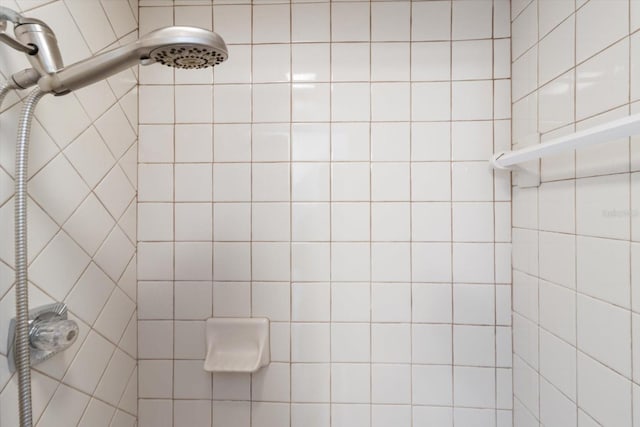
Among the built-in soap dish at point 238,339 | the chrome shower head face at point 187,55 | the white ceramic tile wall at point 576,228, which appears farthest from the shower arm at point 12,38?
the white ceramic tile wall at point 576,228

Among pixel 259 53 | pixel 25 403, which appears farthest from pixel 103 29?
pixel 25 403

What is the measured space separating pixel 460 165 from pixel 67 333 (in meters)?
1.08

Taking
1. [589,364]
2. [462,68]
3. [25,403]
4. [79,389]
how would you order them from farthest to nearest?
[462,68]
[79,389]
[589,364]
[25,403]

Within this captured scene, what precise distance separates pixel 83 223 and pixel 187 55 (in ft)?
1.82

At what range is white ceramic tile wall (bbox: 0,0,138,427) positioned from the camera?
0.63 meters

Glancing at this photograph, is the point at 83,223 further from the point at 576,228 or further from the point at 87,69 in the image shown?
the point at 576,228

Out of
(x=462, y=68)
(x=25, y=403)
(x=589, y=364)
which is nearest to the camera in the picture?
(x=25, y=403)

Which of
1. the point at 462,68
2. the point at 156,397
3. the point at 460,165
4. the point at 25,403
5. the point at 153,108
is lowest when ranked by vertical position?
the point at 156,397

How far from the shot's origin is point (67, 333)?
642 millimetres

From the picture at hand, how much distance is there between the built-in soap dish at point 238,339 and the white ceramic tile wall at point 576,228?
0.77 metres

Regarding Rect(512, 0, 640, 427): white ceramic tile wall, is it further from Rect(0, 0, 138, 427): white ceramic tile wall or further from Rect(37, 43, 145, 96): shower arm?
Rect(0, 0, 138, 427): white ceramic tile wall

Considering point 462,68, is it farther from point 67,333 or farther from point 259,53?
point 67,333

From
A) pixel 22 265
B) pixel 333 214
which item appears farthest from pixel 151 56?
pixel 333 214

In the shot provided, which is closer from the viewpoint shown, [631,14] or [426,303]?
[631,14]
